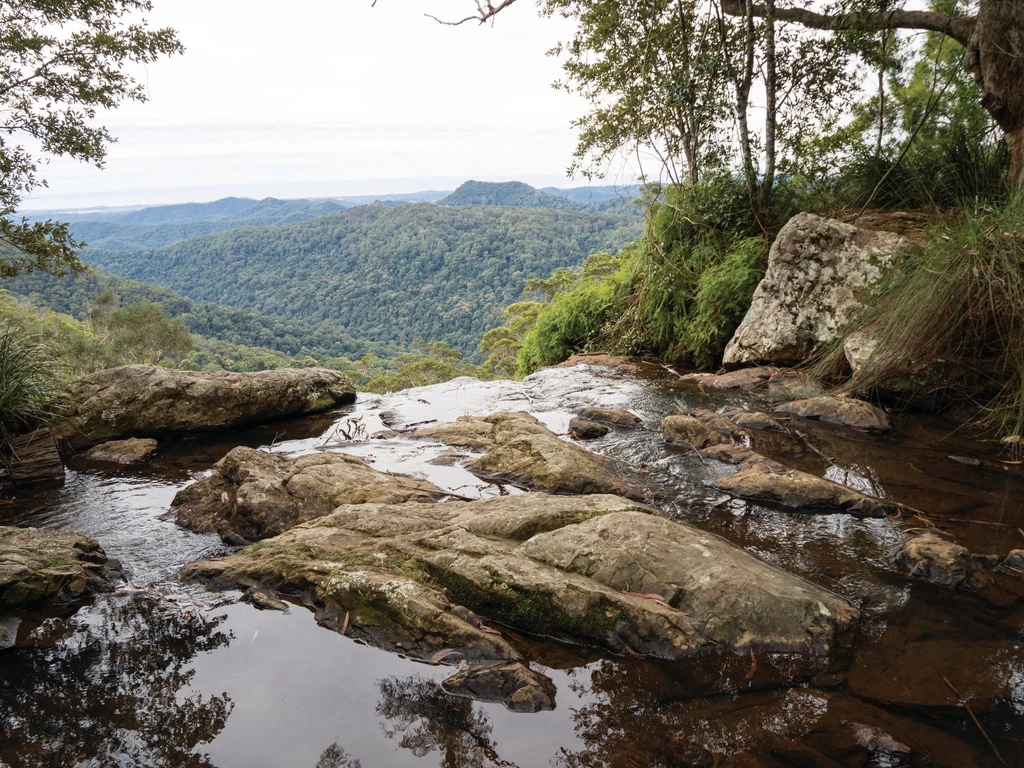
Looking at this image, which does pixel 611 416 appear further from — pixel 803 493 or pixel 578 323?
pixel 578 323

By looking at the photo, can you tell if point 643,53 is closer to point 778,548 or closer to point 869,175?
point 869,175

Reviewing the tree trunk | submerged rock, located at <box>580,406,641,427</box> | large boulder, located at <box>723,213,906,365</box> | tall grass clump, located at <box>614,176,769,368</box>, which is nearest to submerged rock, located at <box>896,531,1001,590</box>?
submerged rock, located at <box>580,406,641,427</box>

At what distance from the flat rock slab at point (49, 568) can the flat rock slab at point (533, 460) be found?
8.61 feet

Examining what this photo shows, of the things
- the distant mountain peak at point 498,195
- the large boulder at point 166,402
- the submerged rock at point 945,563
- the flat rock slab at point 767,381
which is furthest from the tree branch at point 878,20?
the distant mountain peak at point 498,195

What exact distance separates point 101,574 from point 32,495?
208cm

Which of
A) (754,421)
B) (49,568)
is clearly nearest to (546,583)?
(49,568)

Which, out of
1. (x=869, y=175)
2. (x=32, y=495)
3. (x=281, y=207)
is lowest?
(x=32, y=495)

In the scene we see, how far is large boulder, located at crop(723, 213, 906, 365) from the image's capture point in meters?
7.10

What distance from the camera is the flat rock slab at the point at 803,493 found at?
4.10 m

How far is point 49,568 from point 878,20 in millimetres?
9314

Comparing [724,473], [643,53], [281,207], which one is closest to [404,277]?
[643,53]

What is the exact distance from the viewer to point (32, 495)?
16.4 ft

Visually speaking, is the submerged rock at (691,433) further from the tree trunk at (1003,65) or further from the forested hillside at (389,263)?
the forested hillside at (389,263)

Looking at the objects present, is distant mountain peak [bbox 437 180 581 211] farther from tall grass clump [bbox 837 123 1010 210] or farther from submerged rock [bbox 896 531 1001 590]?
submerged rock [bbox 896 531 1001 590]
